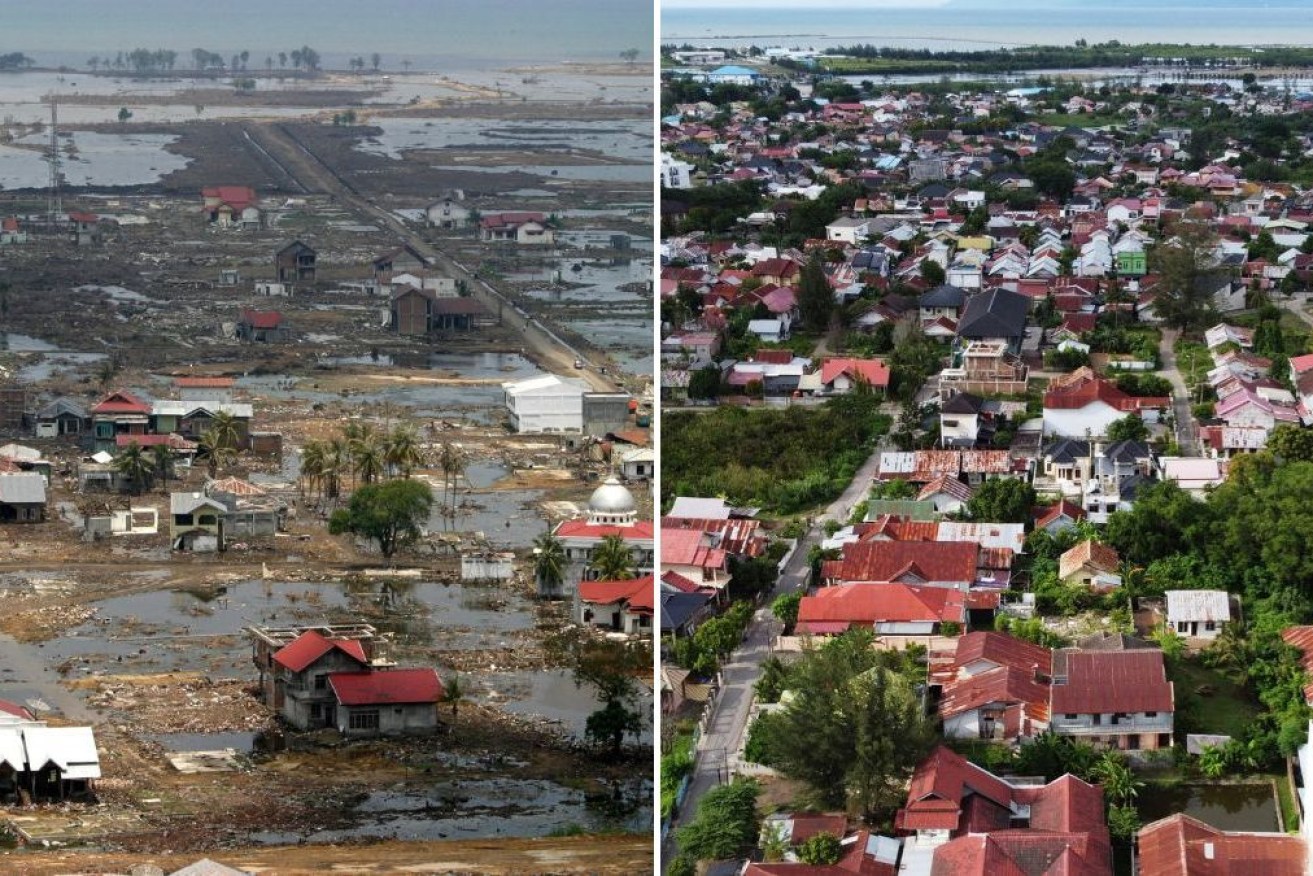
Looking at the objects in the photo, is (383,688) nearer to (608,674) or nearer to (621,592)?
(608,674)

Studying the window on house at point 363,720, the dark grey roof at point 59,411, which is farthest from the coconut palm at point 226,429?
the window on house at point 363,720

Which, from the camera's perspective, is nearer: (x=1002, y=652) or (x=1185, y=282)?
(x=1002, y=652)

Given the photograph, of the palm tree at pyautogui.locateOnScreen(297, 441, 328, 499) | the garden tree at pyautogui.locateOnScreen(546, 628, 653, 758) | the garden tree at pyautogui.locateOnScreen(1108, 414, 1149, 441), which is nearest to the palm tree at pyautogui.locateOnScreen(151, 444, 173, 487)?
the palm tree at pyautogui.locateOnScreen(297, 441, 328, 499)

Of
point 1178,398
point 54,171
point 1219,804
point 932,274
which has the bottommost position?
point 1219,804

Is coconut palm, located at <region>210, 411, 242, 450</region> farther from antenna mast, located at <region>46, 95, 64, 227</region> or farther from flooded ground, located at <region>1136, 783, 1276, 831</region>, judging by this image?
antenna mast, located at <region>46, 95, 64, 227</region>

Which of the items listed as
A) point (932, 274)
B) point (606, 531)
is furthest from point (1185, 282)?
point (606, 531)

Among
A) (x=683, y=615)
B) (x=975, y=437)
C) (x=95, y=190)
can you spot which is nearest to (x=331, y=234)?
(x=95, y=190)
